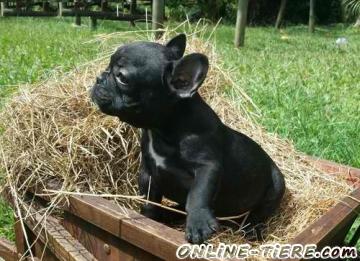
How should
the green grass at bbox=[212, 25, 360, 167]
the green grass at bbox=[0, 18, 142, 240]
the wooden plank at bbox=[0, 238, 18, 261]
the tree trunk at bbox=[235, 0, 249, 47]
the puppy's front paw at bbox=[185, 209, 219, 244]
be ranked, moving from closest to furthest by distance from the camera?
the puppy's front paw at bbox=[185, 209, 219, 244] < the wooden plank at bbox=[0, 238, 18, 261] < the green grass at bbox=[0, 18, 142, 240] < the green grass at bbox=[212, 25, 360, 167] < the tree trunk at bbox=[235, 0, 249, 47]

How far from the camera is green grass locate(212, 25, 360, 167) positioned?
11.8ft

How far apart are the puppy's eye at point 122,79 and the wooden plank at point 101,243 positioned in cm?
47

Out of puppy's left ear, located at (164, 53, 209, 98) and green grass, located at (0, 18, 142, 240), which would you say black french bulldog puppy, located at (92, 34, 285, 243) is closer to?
puppy's left ear, located at (164, 53, 209, 98)

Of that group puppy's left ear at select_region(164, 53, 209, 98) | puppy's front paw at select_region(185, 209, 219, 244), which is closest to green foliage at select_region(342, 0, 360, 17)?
puppy's left ear at select_region(164, 53, 209, 98)

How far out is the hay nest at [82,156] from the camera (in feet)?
7.03

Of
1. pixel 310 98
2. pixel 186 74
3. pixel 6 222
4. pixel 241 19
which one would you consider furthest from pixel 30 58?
pixel 186 74

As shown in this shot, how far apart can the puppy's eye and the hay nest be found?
20.1 inches

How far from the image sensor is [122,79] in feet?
5.45

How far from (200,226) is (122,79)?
46cm

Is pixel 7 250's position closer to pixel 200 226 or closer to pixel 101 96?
pixel 101 96

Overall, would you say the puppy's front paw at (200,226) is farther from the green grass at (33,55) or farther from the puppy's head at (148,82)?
the green grass at (33,55)

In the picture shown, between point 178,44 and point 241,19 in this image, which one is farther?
point 241,19

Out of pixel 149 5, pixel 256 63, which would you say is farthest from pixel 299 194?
pixel 149 5

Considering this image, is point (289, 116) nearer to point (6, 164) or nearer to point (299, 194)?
point (299, 194)
